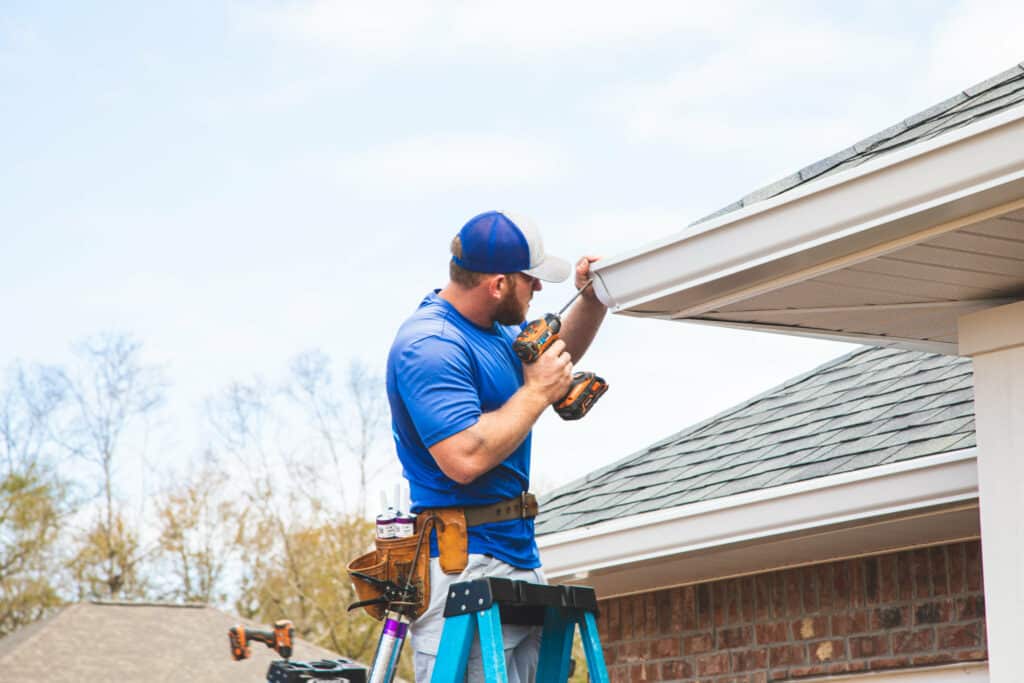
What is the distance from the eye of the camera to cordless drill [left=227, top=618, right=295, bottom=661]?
411 centimetres

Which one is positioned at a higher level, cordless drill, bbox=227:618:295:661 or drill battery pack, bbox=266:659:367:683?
cordless drill, bbox=227:618:295:661

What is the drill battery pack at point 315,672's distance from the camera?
401cm

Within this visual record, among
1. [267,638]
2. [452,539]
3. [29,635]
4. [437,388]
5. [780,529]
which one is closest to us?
[437,388]

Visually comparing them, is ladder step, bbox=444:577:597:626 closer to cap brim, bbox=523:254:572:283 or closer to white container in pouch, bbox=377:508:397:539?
white container in pouch, bbox=377:508:397:539

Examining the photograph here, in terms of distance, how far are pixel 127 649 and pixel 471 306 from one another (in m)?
19.5

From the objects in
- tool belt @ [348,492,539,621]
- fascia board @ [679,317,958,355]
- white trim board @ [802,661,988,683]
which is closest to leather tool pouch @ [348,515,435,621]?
tool belt @ [348,492,539,621]

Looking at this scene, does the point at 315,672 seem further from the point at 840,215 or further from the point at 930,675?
the point at 930,675

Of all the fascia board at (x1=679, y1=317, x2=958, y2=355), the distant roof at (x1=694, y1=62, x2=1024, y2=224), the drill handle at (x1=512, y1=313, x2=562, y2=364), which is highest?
the distant roof at (x1=694, y1=62, x2=1024, y2=224)

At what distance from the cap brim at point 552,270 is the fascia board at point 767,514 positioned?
1896 millimetres

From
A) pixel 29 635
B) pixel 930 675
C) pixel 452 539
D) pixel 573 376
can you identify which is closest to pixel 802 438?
pixel 930 675

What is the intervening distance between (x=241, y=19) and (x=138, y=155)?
29.5ft

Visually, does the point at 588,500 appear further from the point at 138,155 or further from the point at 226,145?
the point at 138,155

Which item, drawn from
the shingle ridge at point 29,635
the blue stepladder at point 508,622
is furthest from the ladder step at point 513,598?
the shingle ridge at point 29,635

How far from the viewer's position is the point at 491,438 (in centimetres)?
348
